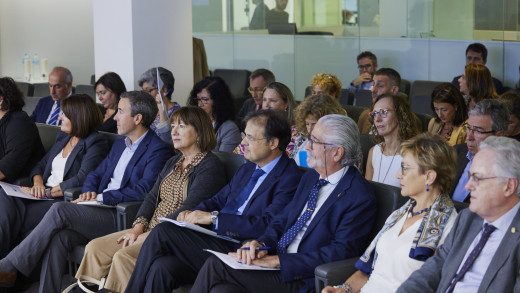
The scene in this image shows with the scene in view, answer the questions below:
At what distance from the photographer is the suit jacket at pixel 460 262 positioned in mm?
2553

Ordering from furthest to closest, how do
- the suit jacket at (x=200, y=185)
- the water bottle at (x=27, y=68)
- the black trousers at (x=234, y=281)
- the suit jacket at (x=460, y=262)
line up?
1. the water bottle at (x=27, y=68)
2. the suit jacket at (x=200, y=185)
3. the black trousers at (x=234, y=281)
4. the suit jacket at (x=460, y=262)

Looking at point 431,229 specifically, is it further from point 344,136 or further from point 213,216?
point 213,216

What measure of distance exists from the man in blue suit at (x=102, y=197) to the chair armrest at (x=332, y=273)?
70.1 inches

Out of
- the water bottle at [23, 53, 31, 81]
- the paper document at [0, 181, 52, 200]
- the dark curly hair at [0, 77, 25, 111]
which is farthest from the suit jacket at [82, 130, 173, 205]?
the water bottle at [23, 53, 31, 81]

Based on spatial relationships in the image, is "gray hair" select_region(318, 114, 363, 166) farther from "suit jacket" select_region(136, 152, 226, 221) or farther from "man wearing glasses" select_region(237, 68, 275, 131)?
"man wearing glasses" select_region(237, 68, 275, 131)

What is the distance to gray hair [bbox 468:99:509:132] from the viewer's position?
4020 mm

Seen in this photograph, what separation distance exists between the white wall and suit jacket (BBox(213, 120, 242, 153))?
6.74m

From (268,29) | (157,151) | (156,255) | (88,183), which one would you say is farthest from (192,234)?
(268,29)

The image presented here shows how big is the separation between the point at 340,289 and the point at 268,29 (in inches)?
284

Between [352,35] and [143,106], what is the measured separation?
487 cm

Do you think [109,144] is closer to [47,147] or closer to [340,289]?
→ [47,147]

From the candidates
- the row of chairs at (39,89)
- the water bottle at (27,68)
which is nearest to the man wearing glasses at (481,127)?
the row of chairs at (39,89)

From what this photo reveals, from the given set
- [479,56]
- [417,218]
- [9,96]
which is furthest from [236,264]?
[479,56]

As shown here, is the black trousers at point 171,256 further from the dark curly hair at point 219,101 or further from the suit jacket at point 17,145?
the suit jacket at point 17,145
